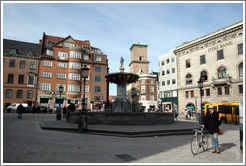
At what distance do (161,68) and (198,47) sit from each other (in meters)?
13.8

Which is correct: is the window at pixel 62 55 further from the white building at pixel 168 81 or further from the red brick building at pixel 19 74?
the white building at pixel 168 81

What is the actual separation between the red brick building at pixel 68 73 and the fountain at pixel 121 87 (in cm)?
2928

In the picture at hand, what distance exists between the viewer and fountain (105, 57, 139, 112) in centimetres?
1680

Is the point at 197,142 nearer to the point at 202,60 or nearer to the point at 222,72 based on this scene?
the point at 222,72

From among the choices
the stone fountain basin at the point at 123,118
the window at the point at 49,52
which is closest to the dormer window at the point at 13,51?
the window at the point at 49,52

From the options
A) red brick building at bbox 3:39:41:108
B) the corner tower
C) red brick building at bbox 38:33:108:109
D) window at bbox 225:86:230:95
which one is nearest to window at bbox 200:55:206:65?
window at bbox 225:86:230:95

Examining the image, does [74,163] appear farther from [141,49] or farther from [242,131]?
[141,49]

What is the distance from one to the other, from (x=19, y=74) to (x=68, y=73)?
454 inches

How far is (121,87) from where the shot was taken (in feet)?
58.5

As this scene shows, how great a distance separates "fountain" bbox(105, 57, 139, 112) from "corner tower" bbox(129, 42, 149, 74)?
56662 mm

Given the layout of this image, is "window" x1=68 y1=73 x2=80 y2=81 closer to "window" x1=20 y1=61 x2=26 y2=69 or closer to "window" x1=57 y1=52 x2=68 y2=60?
"window" x1=57 y1=52 x2=68 y2=60

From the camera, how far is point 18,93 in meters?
42.1

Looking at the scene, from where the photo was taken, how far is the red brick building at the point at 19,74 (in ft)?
136

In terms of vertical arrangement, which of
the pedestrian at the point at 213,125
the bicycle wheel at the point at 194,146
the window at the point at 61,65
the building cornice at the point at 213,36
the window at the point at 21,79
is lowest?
the bicycle wheel at the point at 194,146
